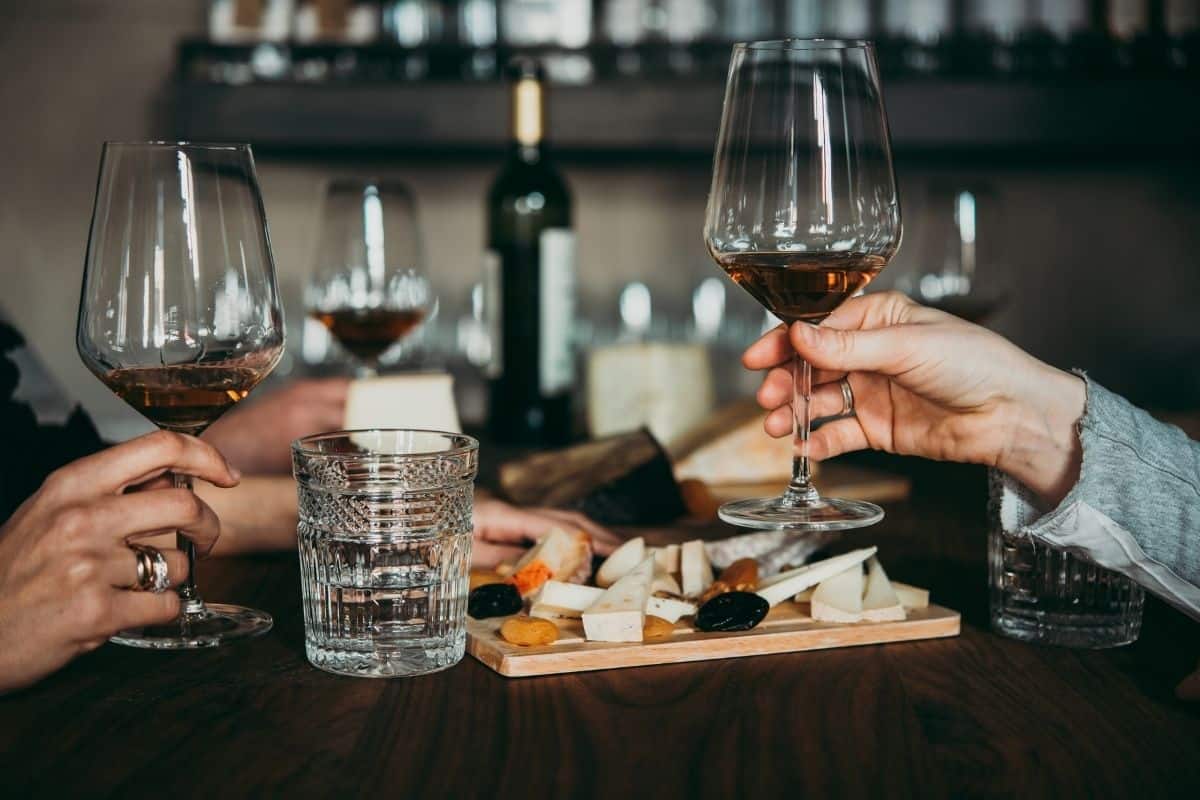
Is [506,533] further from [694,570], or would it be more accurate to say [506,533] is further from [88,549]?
[88,549]

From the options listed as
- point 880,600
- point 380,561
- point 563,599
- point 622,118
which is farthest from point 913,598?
point 622,118

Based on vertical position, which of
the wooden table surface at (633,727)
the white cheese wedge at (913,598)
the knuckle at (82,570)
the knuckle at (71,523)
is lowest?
the wooden table surface at (633,727)

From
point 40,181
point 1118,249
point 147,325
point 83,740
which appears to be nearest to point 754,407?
point 147,325

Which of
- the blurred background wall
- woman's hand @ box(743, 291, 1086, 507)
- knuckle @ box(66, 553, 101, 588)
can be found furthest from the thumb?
the blurred background wall

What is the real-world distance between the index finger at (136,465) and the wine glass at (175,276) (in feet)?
0.17

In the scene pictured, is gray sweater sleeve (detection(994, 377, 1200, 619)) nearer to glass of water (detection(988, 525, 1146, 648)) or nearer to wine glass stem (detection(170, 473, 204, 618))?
glass of water (detection(988, 525, 1146, 648))

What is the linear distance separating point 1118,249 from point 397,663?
2.28 metres

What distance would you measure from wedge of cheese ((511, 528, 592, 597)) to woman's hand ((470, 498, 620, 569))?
69 mm

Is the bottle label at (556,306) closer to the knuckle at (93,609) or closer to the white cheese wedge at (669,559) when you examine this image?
the white cheese wedge at (669,559)

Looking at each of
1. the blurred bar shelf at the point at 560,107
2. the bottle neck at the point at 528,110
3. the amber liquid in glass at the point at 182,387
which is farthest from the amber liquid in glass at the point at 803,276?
the blurred bar shelf at the point at 560,107

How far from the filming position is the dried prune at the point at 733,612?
87 cm

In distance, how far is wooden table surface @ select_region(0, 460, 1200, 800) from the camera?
0.66 meters

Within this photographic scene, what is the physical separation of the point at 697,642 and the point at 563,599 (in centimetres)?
10

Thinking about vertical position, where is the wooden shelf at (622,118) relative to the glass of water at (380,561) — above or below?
above
